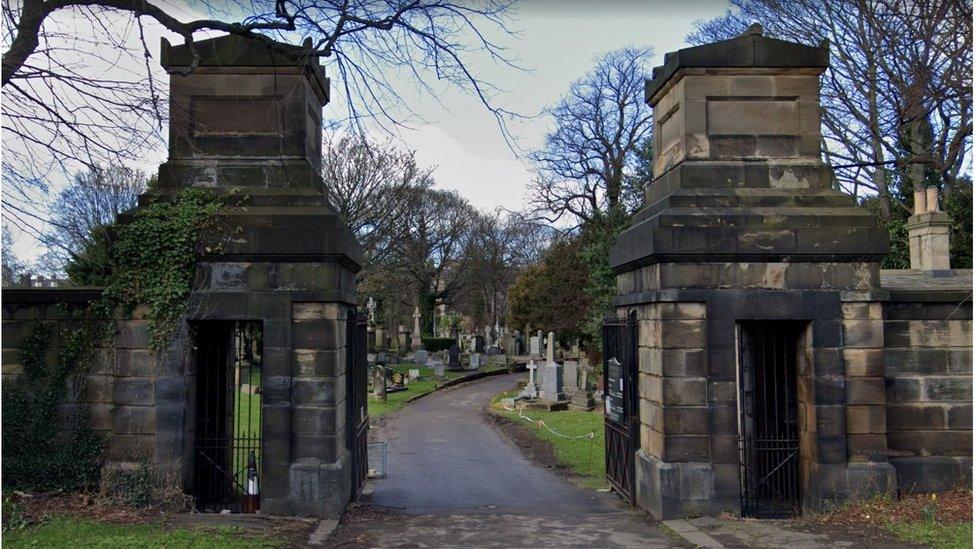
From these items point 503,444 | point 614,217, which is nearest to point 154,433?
point 503,444

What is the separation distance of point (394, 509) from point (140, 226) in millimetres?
4449

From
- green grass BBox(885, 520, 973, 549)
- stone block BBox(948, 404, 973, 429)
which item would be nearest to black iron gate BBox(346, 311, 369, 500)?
green grass BBox(885, 520, 973, 549)

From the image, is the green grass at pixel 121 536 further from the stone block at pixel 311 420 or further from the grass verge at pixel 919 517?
the grass verge at pixel 919 517

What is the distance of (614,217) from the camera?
92.3 ft

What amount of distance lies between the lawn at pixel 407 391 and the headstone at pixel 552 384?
4.87 metres

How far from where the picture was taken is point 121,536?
665 cm

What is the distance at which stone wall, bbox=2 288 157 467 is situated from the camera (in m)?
8.28

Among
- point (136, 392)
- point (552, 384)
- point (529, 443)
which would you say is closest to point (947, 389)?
point (136, 392)

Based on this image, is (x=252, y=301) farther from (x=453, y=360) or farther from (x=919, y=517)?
(x=453, y=360)

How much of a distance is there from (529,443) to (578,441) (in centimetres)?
113

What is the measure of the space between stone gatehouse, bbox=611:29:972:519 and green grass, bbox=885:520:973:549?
0.98m

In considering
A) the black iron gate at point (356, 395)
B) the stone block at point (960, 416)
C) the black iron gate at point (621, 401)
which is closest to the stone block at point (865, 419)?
the stone block at point (960, 416)

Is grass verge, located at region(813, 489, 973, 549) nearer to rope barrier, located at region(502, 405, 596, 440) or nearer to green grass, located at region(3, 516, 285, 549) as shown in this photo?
green grass, located at region(3, 516, 285, 549)

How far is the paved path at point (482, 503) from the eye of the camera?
7699 mm
